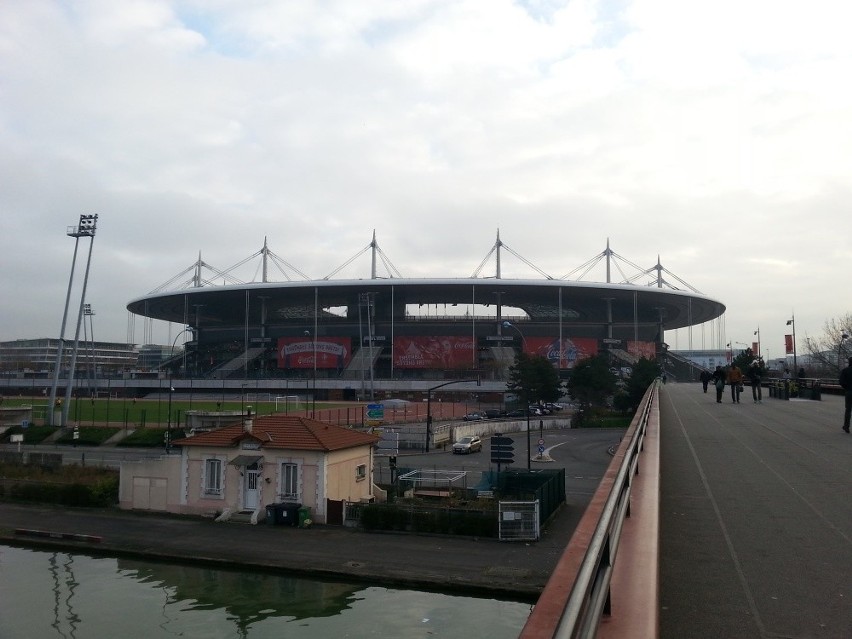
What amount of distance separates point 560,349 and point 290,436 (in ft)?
234

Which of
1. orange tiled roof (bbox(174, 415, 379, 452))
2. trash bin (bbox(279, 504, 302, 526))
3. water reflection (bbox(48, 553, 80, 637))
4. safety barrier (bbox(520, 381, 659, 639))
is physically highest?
safety barrier (bbox(520, 381, 659, 639))

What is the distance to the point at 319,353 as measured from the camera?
93.1m

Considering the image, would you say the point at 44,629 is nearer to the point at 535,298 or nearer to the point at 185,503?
the point at 185,503

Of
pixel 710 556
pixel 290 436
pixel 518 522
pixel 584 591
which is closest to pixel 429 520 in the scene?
pixel 518 522

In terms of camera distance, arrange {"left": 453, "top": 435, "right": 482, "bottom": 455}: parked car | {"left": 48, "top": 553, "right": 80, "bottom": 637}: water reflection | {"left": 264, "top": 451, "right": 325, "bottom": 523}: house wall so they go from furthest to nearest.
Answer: {"left": 453, "top": 435, "right": 482, "bottom": 455}: parked car, {"left": 264, "top": 451, "right": 325, "bottom": 523}: house wall, {"left": 48, "top": 553, "right": 80, "bottom": 637}: water reflection

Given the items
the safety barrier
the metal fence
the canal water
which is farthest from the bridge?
the metal fence

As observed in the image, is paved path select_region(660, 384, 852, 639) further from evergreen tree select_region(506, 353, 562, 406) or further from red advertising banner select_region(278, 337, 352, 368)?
red advertising banner select_region(278, 337, 352, 368)

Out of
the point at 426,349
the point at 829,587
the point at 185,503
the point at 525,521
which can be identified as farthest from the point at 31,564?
the point at 426,349

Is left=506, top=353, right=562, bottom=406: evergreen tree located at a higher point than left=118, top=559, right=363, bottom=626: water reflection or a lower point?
higher

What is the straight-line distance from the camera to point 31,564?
65.1ft

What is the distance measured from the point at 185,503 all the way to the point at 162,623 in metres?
9.31

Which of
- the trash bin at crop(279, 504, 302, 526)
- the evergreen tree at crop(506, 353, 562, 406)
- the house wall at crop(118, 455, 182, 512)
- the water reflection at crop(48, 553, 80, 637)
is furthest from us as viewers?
the evergreen tree at crop(506, 353, 562, 406)

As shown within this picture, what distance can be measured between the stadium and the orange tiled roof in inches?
2383

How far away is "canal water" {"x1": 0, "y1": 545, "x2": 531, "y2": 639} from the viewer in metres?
14.5
